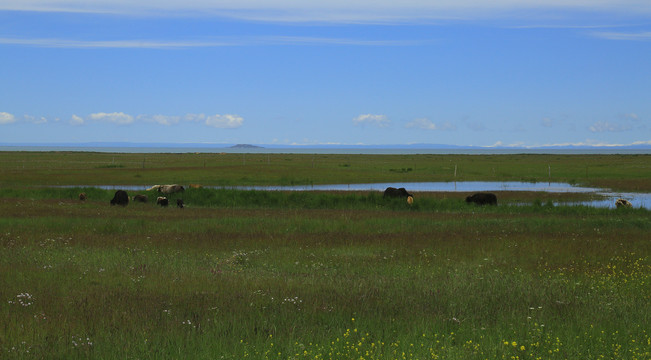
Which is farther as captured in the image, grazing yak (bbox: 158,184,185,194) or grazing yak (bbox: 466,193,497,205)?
grazing yak (bbox: 158,184,185,194)

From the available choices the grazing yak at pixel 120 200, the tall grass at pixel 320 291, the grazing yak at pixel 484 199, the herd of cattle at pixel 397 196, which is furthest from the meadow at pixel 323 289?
the grazing yak at pixel 484 199

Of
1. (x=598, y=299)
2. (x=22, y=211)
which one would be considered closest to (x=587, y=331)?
(x=598, y=299)

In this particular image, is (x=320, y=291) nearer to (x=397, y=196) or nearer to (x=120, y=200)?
(x=397, y=196)

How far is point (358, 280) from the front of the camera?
40.3 ft

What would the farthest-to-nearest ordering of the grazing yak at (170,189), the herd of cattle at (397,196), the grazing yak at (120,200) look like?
the grazing yak at (170,189), the grazing yak at (120,200), the herd of cattle at (397,196)

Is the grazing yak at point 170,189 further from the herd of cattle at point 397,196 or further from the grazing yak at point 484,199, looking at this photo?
the grazing yak at point 484,199

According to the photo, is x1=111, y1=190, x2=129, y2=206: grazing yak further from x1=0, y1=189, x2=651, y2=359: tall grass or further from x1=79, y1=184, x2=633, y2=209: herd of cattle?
x1=0, y1=189, x2=651, y2=359: tall grass

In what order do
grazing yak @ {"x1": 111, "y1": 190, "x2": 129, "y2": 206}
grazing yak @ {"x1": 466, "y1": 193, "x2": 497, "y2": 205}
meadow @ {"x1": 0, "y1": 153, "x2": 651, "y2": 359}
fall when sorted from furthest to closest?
grazing yak @ {"x1": 466, "y1": 193, "x2": 497, "y2": 205}, grazing yak @ {"x1": 111, "y1": 190, "x2": 129, "y2": 206}, meadow @ {"x1": 0, "y1": 153, "x2": 651, "y2": 359}

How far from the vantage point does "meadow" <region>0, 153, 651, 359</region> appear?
819cm

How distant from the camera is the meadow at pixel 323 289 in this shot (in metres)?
8.19

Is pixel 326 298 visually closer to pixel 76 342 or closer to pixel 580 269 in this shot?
pixel 76 342

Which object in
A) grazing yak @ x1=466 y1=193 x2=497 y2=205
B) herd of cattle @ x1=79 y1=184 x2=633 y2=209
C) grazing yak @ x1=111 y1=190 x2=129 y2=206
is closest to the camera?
herd of cattle @ x1=79 y1=184 x2=633 y2=209

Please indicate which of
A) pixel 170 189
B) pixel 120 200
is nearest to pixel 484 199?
pixel 170 189

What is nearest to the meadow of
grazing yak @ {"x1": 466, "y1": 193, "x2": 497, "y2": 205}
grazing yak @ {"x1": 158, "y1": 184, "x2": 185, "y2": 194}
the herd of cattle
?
the herd of cattle
